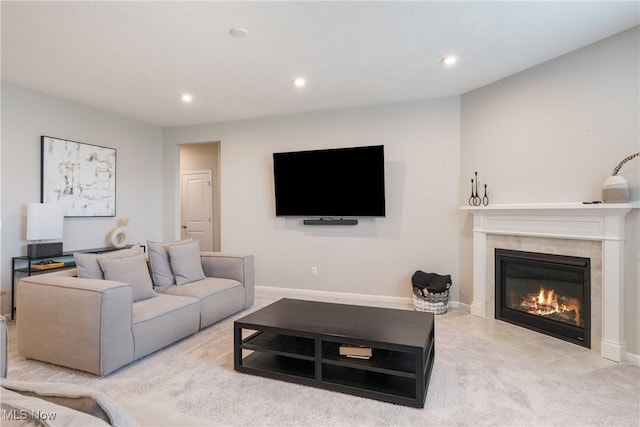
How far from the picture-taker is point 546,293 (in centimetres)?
343

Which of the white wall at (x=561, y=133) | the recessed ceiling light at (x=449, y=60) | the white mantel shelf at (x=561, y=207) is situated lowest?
the white mantel shelf at (x=561, y=207)

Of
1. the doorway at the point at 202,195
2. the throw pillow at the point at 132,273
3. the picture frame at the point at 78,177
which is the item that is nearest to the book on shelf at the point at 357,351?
the throw pillow at the point at 132,273

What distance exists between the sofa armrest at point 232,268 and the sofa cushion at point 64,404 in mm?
3086

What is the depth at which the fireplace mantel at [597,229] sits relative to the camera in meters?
2.78

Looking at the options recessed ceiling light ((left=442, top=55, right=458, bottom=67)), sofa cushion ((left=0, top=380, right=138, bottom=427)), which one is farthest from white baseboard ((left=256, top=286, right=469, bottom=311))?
sofa cushion ((left=0, top=380, right=138, bottom=427))

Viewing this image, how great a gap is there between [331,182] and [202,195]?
3241 millimetres

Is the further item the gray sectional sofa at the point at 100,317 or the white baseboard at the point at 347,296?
the white baseboard at the point at 347,296

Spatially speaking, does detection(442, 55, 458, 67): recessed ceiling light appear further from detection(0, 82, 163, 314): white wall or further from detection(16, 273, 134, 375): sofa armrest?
detection(0, 82, 163, 314): white wall

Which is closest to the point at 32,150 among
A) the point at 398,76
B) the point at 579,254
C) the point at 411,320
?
the point at 398,76

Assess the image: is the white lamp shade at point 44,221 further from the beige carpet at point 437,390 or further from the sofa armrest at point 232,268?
the sofa armrest at point 232,268

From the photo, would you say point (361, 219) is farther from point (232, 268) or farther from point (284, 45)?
point (284, 45)

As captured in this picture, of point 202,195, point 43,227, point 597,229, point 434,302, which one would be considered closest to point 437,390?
point 434,302

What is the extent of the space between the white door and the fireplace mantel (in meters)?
4.85

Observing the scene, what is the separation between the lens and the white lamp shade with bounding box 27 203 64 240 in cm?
370
